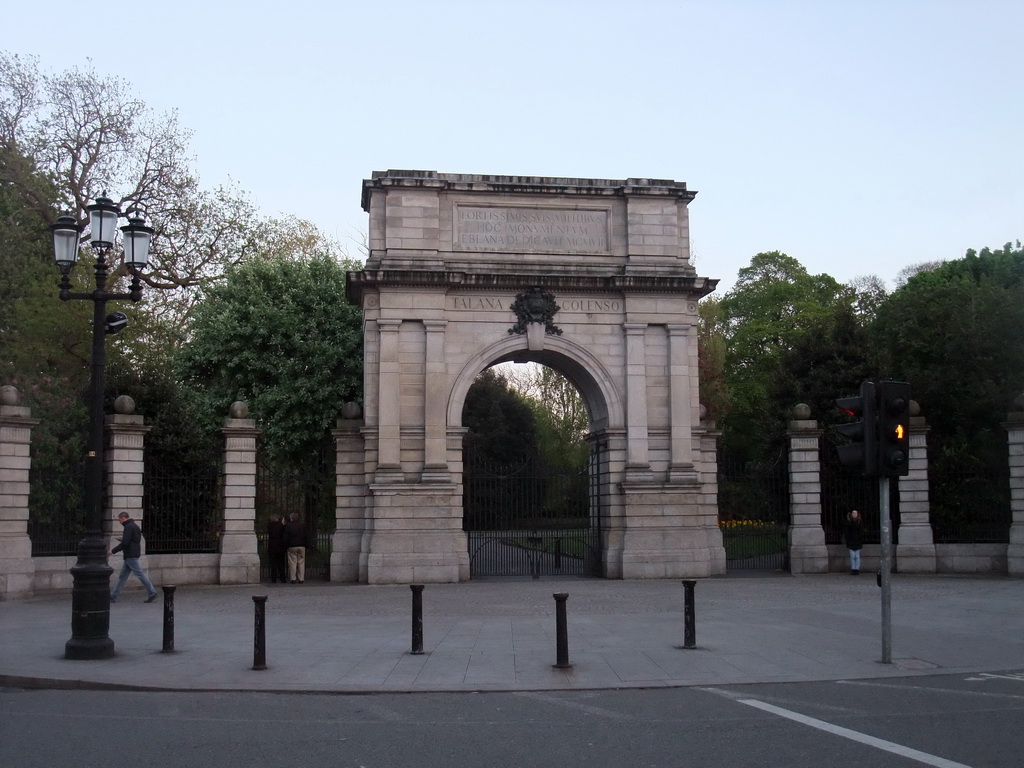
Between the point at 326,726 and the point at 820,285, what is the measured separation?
5119cm

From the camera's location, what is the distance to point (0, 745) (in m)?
7.70

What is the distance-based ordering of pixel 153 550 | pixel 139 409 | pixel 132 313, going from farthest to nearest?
pixel 132 313, pixel 139 409, pixel 153 550

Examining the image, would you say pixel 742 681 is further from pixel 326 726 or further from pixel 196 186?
pixel 196 186

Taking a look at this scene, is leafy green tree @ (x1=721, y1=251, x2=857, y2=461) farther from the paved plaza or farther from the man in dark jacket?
the man in dark jacket

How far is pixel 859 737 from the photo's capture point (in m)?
7.77

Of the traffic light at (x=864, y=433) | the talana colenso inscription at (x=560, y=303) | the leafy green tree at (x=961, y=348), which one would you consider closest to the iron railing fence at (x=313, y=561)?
the talana colenso inscription at (x=560, y=303)

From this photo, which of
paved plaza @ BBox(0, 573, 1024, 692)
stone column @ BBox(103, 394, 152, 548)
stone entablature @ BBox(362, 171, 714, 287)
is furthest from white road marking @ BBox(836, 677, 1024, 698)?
stone column @ BBox(103, 394, 152, 548)

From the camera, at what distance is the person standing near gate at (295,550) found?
74.1 ft

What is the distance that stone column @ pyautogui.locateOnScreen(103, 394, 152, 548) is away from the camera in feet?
67.9

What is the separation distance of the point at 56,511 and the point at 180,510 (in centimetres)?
247

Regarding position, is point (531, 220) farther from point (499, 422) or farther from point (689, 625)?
point (499, 422)

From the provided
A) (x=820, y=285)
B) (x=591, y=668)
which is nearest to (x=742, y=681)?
(x=591, y=668)

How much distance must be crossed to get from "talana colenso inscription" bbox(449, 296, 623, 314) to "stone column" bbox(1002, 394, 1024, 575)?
9.14 meters

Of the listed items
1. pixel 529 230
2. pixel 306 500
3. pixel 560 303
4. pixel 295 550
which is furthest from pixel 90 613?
pixel 306 500
